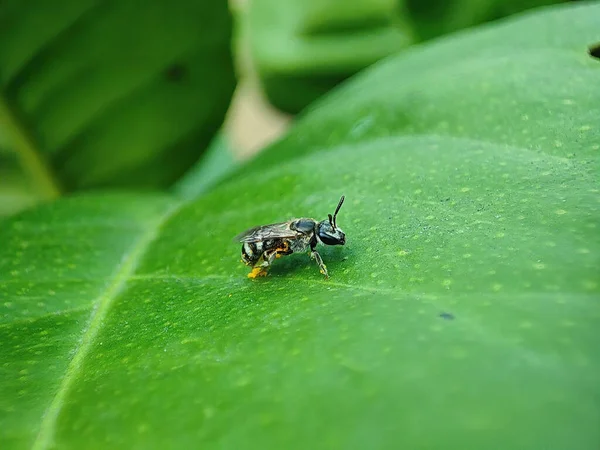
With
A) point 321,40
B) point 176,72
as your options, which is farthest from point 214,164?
point 176,72

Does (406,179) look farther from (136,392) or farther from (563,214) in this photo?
(136,392)

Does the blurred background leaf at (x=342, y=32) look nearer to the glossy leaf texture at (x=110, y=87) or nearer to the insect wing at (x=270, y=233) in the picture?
the glossy leaf texture at (x=110, y=87)

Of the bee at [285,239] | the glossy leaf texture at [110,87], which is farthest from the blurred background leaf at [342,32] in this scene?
the bee at [285,239]

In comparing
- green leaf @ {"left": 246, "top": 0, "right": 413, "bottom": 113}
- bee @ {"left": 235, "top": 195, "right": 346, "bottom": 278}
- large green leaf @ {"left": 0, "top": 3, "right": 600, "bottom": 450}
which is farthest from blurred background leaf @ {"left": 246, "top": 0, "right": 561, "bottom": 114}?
bee @ {"left": 235, "top": 195, "right": 346, "bottom": 278}

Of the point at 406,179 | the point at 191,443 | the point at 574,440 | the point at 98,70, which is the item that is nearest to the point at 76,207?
the point at 98,70

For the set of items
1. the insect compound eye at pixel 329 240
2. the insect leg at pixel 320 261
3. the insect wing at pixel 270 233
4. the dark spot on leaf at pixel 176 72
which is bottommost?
the insect leg at pixel 320 261

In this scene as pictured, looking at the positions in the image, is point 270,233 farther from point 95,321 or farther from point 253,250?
point 95,321
